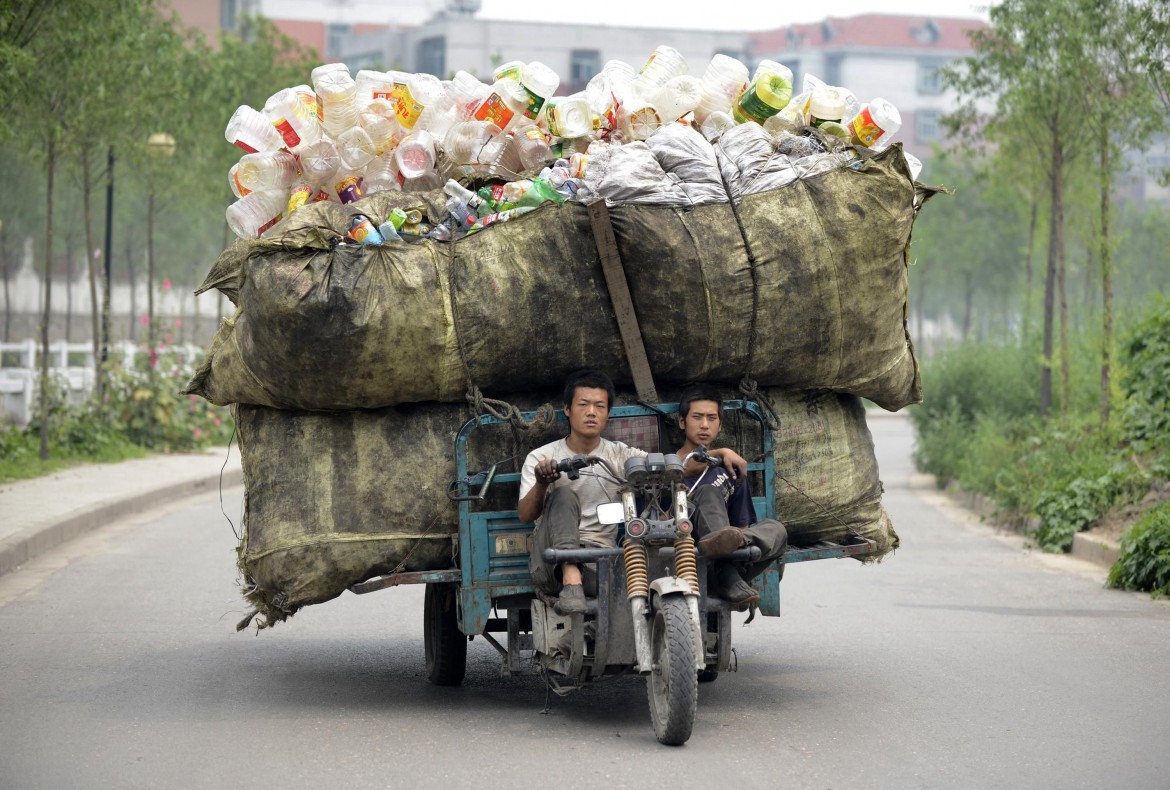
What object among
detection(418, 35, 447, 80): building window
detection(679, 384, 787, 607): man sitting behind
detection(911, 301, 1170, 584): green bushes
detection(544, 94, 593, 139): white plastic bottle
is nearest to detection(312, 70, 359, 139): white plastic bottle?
detection(544, 94, 593, 139): white plastic bottle

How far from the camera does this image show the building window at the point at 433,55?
297 ft

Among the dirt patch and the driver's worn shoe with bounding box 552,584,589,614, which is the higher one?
the driver's worn shoe with bounding box 552,584,589,614

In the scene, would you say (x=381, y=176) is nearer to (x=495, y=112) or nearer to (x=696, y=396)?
(x=495, y=112)

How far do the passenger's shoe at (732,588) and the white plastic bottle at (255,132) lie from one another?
289cm

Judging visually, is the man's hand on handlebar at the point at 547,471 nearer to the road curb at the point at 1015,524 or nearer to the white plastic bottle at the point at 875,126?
the white plastic bottle at the point at 875,126

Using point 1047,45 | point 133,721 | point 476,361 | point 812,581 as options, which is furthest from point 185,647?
point 1047,45

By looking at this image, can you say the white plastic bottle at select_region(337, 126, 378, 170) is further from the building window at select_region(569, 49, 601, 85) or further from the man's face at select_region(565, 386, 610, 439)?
the building window at select_region(569, 49, 601, 85)

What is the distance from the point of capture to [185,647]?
850 centimetres

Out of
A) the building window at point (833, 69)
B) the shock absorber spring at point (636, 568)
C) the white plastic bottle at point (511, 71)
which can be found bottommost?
the shock absorber spring at point (636, 568)

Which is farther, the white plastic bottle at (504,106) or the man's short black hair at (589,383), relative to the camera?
the white plastic bottle at (504,106)

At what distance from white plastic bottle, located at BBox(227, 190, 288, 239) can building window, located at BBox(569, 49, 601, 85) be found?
84693mm

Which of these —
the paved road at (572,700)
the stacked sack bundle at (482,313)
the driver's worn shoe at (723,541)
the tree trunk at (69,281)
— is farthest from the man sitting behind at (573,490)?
the tree trunk at (69,281)

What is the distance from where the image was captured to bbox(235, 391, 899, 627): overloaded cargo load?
21.9 ft

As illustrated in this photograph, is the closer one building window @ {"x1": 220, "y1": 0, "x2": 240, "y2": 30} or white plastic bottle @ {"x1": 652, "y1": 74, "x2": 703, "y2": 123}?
white plastic bottle @ {"x1": 652, "y1": 74, "x2": 703, "y2": 123}
